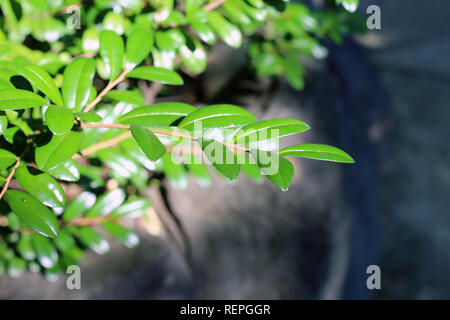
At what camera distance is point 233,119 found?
2.11 feet

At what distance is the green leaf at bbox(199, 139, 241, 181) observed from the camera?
551 mm

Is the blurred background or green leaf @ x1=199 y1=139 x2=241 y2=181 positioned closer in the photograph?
green leaf @ x1=199 y1=139 x2=241 y2=181

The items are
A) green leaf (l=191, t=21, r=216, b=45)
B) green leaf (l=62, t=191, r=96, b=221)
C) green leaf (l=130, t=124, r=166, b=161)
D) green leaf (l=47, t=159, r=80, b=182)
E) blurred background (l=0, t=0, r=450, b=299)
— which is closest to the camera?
green leaf (l=130, t=124, r=166, b=161)

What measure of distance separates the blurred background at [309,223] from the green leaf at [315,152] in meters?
0.79

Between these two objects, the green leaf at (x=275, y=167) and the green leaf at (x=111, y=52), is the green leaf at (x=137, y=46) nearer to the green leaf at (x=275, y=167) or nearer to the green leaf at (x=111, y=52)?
the green leaf at (x=111, y=52)

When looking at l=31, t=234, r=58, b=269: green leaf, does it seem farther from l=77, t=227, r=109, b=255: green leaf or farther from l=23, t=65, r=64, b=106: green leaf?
l=23, t=65, r=64, b=106: green leaf

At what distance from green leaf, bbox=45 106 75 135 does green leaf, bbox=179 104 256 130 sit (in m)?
0.15

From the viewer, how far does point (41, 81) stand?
24.8 inches

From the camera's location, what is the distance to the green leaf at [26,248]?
1.00m

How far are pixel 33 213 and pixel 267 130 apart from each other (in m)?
0.34

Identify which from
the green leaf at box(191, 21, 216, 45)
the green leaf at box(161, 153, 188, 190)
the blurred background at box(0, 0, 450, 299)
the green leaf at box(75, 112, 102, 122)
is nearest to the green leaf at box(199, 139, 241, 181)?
the green leaf at box(75, 112, 102, 122)

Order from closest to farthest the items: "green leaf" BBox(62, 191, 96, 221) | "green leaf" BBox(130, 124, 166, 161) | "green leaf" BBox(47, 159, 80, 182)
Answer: "green leaf" BBox(130, 124, 166, 161), "green leaf" BBox(47, 159, 80, 182), "green leaf" BBox(62, 191, 96, 221)

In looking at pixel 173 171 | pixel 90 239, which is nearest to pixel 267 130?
Result: pixel 173 171
